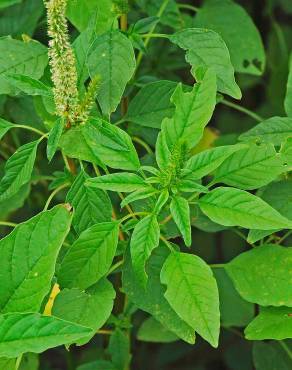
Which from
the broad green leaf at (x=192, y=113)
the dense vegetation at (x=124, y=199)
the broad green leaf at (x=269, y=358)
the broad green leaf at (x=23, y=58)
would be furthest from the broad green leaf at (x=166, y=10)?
the broad green leaf at (x=269, y=358)

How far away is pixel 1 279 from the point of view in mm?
1100

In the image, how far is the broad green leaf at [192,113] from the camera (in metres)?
1.13

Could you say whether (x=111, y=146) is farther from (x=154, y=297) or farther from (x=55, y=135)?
(x=154, y=297)

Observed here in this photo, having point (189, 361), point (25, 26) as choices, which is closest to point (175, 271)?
point (25, 26)

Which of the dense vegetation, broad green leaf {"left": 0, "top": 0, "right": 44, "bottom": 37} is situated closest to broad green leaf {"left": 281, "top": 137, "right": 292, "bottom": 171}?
the dense vegetation

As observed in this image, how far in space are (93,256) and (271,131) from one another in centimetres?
40

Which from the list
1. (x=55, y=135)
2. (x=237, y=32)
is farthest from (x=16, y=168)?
(x=237, y=32)

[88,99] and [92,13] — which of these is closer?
[88,99]

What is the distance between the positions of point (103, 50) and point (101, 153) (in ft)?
0.65

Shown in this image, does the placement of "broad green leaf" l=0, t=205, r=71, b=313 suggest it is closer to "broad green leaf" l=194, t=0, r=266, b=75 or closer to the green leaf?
the green leaf

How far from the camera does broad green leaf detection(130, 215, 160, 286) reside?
1.09 m

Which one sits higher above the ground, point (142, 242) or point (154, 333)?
point (142, 242)

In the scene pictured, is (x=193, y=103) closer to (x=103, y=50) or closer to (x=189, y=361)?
(x=103, y=50)

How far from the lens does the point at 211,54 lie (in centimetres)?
127
